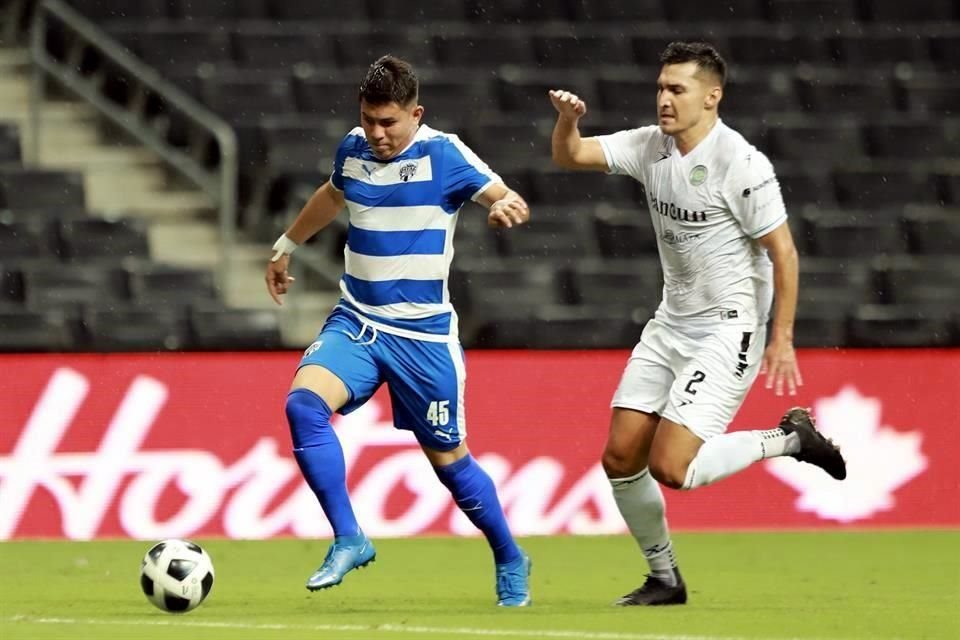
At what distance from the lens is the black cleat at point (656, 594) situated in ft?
22.5

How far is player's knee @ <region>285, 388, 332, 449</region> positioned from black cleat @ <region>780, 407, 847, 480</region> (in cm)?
170

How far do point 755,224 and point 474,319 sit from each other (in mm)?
4572

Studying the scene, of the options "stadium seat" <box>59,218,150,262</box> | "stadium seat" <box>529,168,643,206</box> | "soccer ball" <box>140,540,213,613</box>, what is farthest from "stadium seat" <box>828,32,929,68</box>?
"soccer ball" <box>140,540,213,613</box>

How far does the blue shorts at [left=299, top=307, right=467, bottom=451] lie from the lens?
21.9 feet

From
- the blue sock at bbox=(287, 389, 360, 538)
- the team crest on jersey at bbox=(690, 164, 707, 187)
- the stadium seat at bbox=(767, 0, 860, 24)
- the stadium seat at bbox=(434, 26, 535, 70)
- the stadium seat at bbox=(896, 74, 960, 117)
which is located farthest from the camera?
the stadium seat at bbox=(767, 0, 860, 24)

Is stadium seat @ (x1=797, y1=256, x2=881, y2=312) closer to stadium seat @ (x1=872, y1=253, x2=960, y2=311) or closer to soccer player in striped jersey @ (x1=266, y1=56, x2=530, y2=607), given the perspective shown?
stadium seat @ (x1=872, y1=253, x2=960, y2=311)

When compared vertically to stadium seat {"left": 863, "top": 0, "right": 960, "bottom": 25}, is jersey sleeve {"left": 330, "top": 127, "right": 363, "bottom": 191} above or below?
above

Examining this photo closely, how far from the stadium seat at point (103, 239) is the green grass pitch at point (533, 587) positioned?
2.62 meters

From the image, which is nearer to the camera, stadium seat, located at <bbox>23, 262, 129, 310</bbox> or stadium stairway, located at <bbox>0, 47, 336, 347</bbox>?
stadium seat, located at <bbox>23, 262, 129, 310</bbox>

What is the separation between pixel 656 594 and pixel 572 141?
162cm

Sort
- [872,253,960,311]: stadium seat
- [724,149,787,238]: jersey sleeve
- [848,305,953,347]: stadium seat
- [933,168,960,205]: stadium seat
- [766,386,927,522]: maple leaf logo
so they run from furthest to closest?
[933,168,960,205]: stadium seat < [872,253,960,311]: stadium seat < [848,305,953,347]: stadium seat < [766,386,927,522]: maple leaf logo < [724,149,787,238]: jersey sleeve

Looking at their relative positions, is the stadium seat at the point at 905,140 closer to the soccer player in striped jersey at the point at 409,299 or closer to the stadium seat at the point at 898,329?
the stadium seat at the point at 898,329

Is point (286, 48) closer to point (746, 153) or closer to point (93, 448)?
point (93, 448)

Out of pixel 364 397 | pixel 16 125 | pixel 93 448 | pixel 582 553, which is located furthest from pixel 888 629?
pixel 16 125
